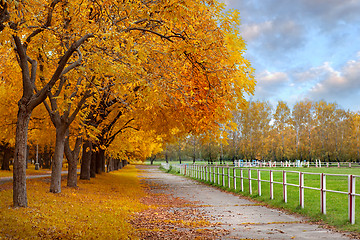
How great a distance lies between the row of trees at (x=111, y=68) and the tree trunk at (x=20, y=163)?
1.1 inches

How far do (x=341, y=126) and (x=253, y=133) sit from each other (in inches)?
729

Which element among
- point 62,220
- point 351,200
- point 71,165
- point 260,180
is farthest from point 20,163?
point 260,180

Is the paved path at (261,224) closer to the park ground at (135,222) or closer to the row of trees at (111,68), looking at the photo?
the park ground at (135,222)

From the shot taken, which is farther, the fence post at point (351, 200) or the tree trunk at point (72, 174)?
the tree trunk at point (72, 174)

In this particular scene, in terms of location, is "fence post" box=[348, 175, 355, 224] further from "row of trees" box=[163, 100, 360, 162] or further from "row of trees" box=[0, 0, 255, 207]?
"row of trees" box=[163, 100, 360, 162]

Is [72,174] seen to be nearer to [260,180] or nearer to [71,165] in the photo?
[71,165]

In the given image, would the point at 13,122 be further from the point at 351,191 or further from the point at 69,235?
the point at 351,191

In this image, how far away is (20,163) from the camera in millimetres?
11375

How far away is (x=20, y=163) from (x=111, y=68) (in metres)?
4.05

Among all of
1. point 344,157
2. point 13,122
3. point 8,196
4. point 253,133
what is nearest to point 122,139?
point 13,122

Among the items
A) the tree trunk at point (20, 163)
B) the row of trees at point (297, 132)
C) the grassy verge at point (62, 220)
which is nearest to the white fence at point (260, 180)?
the grassy verge at point (62, 220)

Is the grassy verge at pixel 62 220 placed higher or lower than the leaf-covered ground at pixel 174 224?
higher

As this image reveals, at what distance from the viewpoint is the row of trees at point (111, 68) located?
10203 millimetres

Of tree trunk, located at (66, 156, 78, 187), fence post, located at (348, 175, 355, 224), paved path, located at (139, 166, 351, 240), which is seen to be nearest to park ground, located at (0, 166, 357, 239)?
paved path, located at (139, 166, 351, 240)
